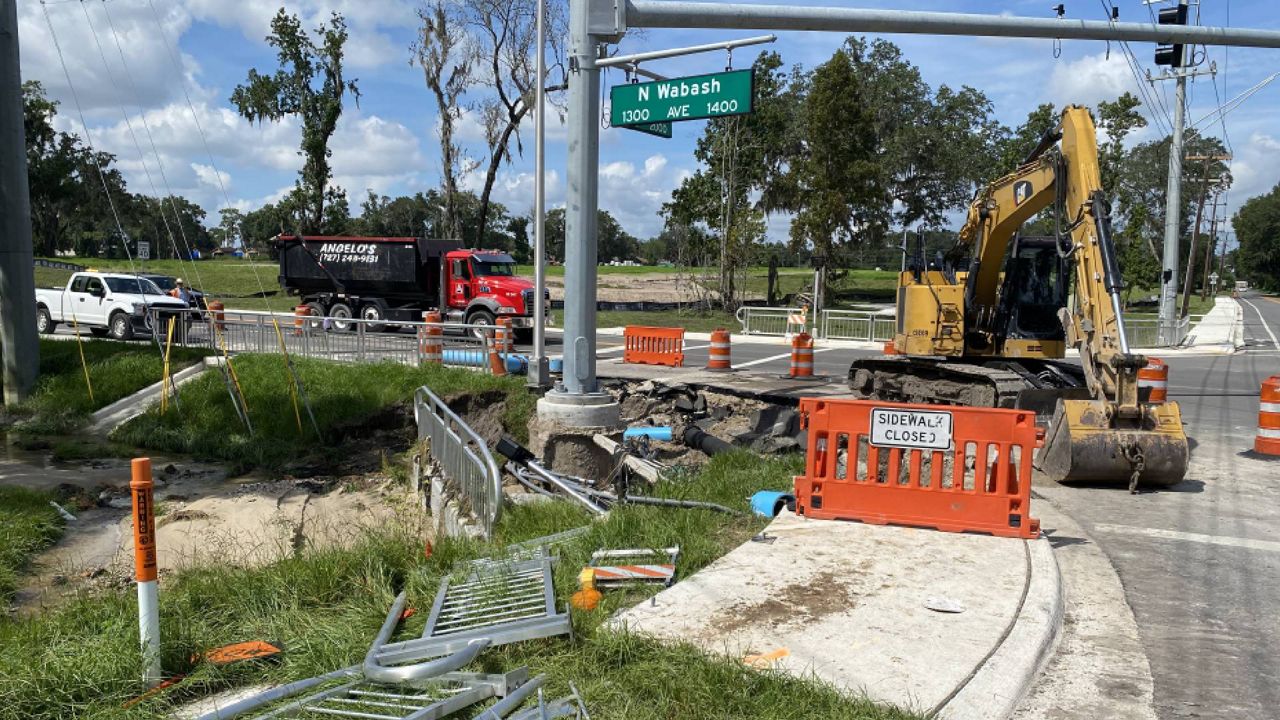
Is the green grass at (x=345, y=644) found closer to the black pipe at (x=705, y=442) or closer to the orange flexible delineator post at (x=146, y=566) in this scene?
the orange flexible delineator post at (x=146, y=566)

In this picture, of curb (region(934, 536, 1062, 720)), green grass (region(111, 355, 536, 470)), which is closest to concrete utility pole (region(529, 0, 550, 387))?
green grass (region(111, 355, 536, 470))

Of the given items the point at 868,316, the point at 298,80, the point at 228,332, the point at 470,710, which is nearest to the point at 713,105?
the point at 470,710

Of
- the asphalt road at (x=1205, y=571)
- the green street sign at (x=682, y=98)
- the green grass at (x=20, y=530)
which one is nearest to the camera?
Answer: the asphalt road at (x=1205, y=571)

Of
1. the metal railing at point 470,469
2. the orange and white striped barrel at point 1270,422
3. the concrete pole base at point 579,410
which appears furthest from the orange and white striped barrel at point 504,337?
the orange and white striped barrel at point 1270,422

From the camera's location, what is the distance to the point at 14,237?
1706 centimetres

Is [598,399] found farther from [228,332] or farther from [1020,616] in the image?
[228,332]

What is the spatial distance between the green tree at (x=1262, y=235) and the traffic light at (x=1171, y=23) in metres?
120

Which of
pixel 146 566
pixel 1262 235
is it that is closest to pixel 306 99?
pixel 146 566

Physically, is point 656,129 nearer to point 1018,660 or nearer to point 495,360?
point 495,360

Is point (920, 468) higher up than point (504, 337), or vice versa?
point (504, 337)

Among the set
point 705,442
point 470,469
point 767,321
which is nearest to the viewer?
point 470,469

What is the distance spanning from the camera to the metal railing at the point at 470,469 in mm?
7570

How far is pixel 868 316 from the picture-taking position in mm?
31391

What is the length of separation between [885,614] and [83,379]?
59.0 ft
